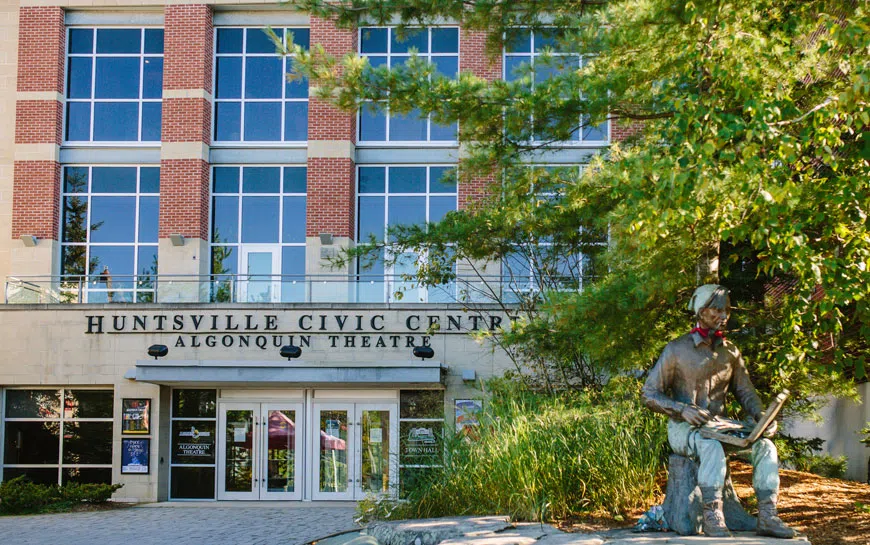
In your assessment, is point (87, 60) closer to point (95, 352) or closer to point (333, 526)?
point (95, 352)

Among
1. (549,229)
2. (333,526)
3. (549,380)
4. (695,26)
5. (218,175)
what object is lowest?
(333,526)

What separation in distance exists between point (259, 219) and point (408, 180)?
3781mm

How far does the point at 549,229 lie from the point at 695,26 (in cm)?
600

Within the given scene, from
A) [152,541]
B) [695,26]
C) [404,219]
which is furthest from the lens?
[404,219]

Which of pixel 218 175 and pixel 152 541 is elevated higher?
pixel 218 175

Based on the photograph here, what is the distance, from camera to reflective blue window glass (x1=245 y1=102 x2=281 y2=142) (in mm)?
24438

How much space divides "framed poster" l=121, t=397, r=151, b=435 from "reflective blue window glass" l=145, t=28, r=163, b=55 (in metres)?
8.76

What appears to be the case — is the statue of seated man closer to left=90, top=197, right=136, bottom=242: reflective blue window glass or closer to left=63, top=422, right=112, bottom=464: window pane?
left=63, top=422, right=112, bottom=464: window pane

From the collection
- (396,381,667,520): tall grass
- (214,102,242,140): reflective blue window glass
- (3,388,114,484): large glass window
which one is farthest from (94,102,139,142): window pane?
(396,381,667,520): tall grass

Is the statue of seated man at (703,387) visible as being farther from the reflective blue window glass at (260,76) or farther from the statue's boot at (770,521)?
the reflective blue window glass at (260,76)

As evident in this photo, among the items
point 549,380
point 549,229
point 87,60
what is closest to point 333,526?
point 549,380

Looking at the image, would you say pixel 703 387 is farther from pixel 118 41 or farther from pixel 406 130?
pixel 118 41

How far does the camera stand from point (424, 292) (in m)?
21.9

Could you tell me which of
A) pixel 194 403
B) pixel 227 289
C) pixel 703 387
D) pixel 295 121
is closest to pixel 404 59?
pixel 295 121
